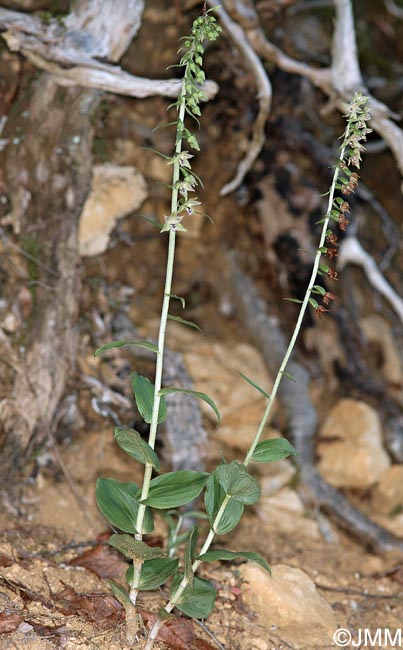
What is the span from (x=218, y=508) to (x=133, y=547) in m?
0.27

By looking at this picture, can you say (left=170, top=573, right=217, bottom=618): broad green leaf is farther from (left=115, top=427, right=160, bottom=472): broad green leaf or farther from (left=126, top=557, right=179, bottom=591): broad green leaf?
(left=115, top=427, right=160, bottom=472): broad green leaf

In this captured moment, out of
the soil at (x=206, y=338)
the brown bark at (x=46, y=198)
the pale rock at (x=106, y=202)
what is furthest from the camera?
the pale rock at (x=106, y=202)

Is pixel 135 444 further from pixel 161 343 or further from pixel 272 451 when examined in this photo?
pixel 272 451

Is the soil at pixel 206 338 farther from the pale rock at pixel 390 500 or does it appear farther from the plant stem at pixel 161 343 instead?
the plant stem at pixel 161 343

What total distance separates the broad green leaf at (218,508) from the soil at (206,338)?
437 millimetres

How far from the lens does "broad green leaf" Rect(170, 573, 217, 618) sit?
1865mm

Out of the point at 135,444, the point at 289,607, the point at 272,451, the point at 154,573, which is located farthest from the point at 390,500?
the point at 135,444

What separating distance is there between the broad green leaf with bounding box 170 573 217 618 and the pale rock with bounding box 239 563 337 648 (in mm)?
508

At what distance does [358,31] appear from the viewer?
200 inches

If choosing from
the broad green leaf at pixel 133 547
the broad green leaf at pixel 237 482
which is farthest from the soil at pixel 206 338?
the broad green leaf at pixel 237 482

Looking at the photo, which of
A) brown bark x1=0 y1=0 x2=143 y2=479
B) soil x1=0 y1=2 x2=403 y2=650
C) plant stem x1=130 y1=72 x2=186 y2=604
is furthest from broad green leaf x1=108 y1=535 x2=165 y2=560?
brown bark x1=0 y1=0 x2=143 y2=479

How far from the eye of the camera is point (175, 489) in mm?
1892

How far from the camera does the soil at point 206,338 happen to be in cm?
220

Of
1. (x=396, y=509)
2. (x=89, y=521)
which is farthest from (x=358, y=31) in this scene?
(x=89, y=521)
